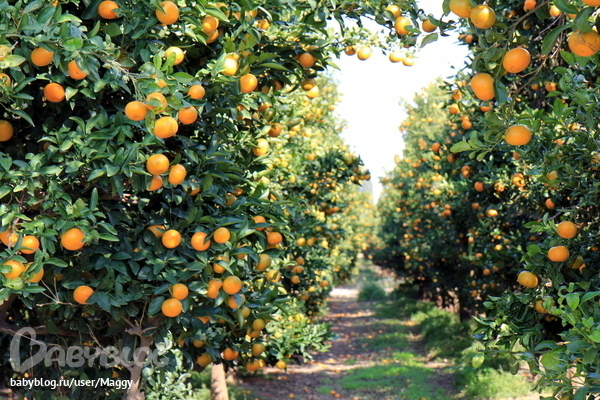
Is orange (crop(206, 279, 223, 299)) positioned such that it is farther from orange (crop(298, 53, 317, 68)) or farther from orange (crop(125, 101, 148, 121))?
orange (crop(298, 53, 317, 68))

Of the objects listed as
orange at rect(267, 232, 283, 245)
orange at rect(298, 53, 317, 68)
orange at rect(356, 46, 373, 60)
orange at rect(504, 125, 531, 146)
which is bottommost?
orange at rect(267, 232, 283, 245)

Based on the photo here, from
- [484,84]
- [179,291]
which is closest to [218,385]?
[179,291]

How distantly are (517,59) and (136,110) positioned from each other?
1.28 metres

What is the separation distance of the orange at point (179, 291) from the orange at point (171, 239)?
0.16m

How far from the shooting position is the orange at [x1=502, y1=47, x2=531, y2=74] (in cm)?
170

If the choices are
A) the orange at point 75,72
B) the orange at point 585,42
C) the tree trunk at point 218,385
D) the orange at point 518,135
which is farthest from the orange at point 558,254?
the tree trunk at point 218,385

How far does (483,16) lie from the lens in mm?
1638

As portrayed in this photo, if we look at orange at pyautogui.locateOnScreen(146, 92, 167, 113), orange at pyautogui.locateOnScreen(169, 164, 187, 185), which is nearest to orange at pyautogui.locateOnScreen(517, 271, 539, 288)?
orange at pyautogui.locateOnScreen(169, 164, 187, 185)

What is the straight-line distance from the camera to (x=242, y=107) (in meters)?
2.83

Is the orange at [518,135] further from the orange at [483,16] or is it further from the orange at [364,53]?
the orange at [364,53]

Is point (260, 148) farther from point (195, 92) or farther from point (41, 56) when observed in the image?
point (41, 56)

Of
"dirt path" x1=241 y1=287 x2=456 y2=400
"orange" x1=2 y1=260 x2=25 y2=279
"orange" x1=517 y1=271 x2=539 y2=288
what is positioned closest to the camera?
"orange" x1=2 y1=260 x2=25 y2=279

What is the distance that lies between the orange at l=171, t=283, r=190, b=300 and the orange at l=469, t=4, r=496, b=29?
1.49m

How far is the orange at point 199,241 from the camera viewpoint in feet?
7.84
